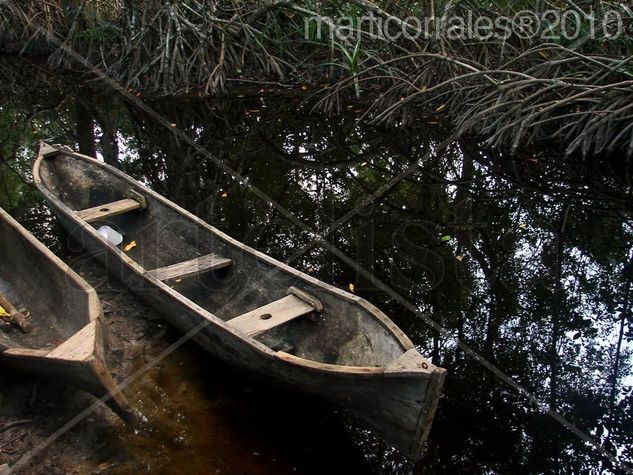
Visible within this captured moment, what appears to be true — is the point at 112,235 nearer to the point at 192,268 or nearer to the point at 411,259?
the point at 192,268

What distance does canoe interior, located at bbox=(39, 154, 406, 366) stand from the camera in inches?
130

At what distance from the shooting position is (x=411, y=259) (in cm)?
502

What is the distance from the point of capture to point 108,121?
8555 mm

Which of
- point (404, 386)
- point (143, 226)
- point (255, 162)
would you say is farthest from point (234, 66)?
point (404, 386)

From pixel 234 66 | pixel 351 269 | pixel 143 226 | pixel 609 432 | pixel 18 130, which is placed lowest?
pixel 18 130

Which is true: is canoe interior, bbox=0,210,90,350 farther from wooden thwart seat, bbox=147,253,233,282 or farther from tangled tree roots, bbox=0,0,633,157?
tangled tree roots, bbox=0,0,633,157

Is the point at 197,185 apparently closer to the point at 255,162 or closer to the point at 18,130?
the point at 255,162

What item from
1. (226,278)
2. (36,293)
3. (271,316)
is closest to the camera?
(271,316)

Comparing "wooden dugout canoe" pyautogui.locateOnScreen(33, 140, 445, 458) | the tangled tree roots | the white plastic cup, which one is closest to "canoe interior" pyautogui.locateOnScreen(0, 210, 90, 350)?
"wooden dugout canoe" pyautogui.locateOnScreen(33, 140, 445, 458)

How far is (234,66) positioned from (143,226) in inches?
193

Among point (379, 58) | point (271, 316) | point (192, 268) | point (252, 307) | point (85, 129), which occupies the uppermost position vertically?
point (379, 58)

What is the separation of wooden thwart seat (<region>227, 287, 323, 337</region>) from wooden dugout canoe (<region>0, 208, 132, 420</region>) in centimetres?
78

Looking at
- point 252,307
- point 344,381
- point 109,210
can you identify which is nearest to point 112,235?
point 109,210

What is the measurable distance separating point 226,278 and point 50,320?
1.21m
